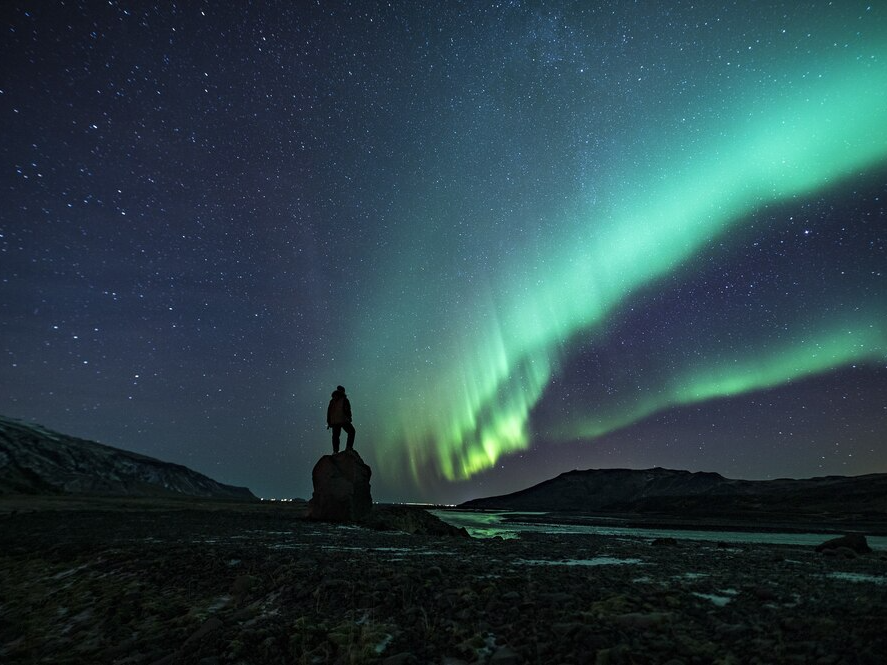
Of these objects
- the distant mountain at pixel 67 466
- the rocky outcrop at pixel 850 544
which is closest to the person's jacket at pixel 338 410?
the rocky outcrop at pixel 850 544

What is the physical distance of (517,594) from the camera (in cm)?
704

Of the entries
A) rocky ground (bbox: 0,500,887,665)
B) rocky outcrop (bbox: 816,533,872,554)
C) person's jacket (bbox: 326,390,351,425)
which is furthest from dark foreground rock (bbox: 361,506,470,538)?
rocky outcrop (bbox: 816,533,872,554)

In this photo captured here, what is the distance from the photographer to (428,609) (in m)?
6.89

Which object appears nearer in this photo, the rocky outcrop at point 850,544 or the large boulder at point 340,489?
the rocky outcrop at point 850,544

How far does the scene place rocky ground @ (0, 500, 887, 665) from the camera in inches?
210

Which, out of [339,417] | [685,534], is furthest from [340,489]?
[685,534]

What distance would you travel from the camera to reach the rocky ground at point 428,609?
5340 millimetres

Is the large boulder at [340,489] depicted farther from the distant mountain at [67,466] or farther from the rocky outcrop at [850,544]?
the distant mountain at [67,466]

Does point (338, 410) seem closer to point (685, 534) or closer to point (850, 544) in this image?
point (850, 544)

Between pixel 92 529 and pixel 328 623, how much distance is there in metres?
17.4

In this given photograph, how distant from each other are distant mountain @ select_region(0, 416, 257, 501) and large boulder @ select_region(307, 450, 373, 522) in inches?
4397

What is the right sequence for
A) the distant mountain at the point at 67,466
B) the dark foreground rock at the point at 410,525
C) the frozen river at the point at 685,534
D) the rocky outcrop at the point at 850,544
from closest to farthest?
the rocky outcrop at the point at 850,544 < the dark foreground rock at the point at 410,525 < the frozen river at the point at 685,534 < the distant mountain at the point at 67,466

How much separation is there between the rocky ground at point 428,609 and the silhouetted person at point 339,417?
52.4ft

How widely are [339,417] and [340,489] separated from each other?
4.43m
